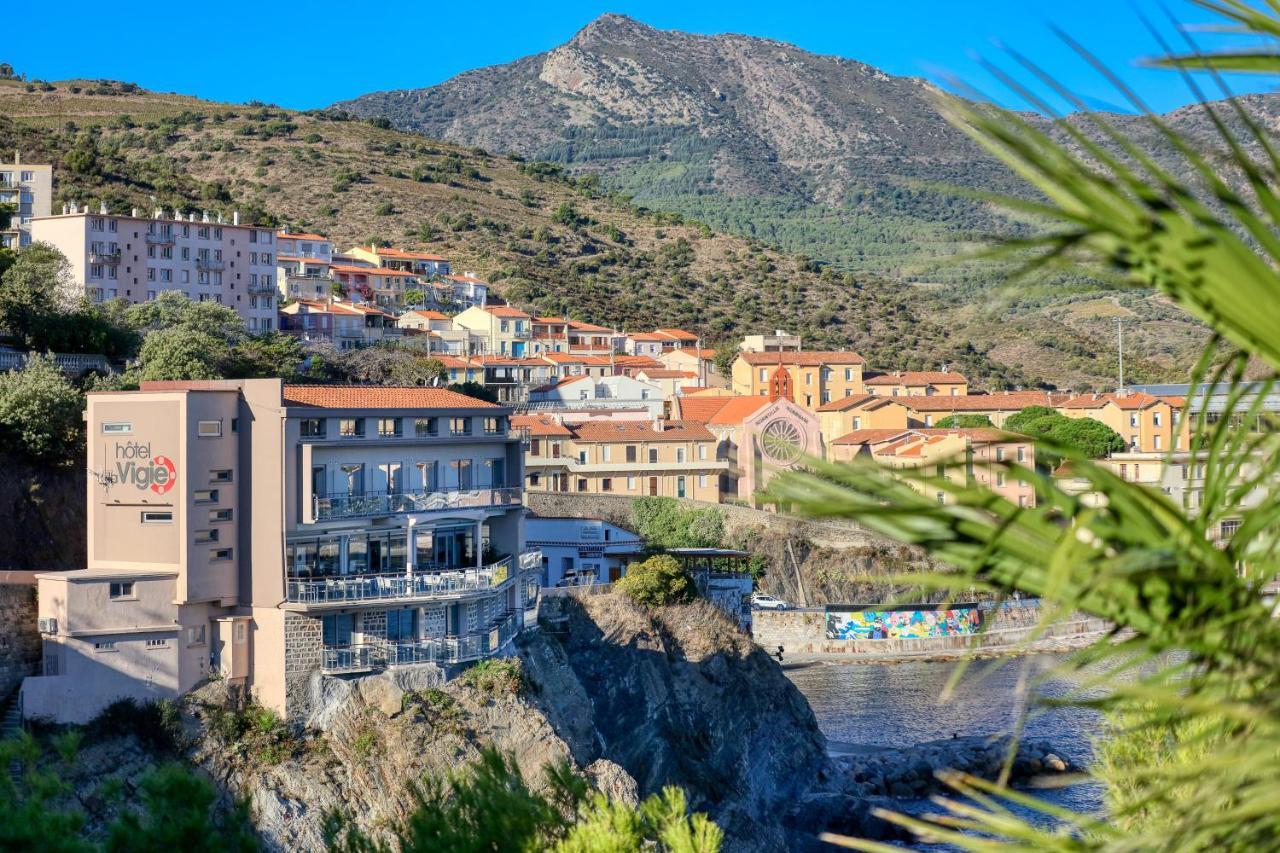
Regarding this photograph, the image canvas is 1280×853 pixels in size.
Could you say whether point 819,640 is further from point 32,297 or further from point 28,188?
point 28,188

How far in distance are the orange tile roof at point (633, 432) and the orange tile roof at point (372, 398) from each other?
24.6 metres

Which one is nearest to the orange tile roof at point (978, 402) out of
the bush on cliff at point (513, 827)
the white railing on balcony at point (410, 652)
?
the white railing on balcony at point (410, 652)

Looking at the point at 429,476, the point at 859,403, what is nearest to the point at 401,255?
the point at 859,403

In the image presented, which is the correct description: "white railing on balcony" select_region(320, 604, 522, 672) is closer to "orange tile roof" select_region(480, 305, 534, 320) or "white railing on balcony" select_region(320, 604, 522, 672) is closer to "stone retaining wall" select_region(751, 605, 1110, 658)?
"stone retaining wall" select_region(751, 605, 1110, 658)

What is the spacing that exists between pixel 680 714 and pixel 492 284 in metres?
58.9

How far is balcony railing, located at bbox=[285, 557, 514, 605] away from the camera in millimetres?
26219

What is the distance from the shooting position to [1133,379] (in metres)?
89.2

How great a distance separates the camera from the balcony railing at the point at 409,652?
25891 mm

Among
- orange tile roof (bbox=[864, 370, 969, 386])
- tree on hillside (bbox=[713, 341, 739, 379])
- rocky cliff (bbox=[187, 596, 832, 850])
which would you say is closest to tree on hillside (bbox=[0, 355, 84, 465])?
rocky cliff (bbox=[187, 596, 832, 850])

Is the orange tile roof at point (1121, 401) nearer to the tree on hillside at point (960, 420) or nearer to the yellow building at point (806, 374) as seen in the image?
the tree on hillside at point (960, 420)

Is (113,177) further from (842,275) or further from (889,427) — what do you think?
(842,275)

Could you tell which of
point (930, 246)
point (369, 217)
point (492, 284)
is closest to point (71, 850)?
point (930, 246)

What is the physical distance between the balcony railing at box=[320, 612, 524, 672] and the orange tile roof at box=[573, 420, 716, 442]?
28.3 m

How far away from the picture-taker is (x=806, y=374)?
68.8 metres
